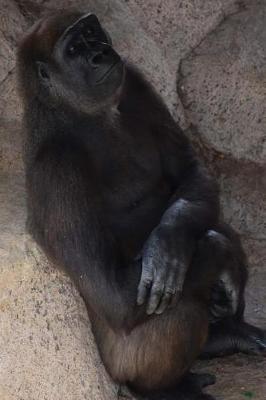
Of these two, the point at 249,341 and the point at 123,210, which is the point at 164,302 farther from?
the point at 249,341

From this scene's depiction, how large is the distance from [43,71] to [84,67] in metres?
0.15

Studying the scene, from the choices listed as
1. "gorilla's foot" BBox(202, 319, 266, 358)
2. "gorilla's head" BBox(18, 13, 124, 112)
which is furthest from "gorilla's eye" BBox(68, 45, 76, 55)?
"gorilla's foot" BBox(202, 319, 266, 358)

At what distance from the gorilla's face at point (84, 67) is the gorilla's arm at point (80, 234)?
230 mm

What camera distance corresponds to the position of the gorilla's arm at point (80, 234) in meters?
3.27

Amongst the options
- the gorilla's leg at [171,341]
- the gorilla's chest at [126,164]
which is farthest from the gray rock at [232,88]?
the gorilla's leg at [171,341]

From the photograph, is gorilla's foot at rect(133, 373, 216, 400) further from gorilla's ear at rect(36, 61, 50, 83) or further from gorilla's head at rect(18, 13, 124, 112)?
gorilla's ear at rect(36, 61, 50, 83)

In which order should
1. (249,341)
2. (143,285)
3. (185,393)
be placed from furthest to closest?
1. (249,341)
2. (185,393)
3. (143,285)

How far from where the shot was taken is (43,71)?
3461mm

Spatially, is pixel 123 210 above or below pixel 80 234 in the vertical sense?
below

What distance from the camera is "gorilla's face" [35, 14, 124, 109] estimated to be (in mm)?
3377

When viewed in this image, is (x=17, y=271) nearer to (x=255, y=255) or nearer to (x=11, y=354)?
(x=11, y=354)

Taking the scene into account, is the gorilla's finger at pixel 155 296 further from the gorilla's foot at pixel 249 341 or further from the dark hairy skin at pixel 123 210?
the gorilla's foot at pixel 249 341

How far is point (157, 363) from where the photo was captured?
3.47 metres

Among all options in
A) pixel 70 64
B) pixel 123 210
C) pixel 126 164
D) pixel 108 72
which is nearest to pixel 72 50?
pixel 70 64
